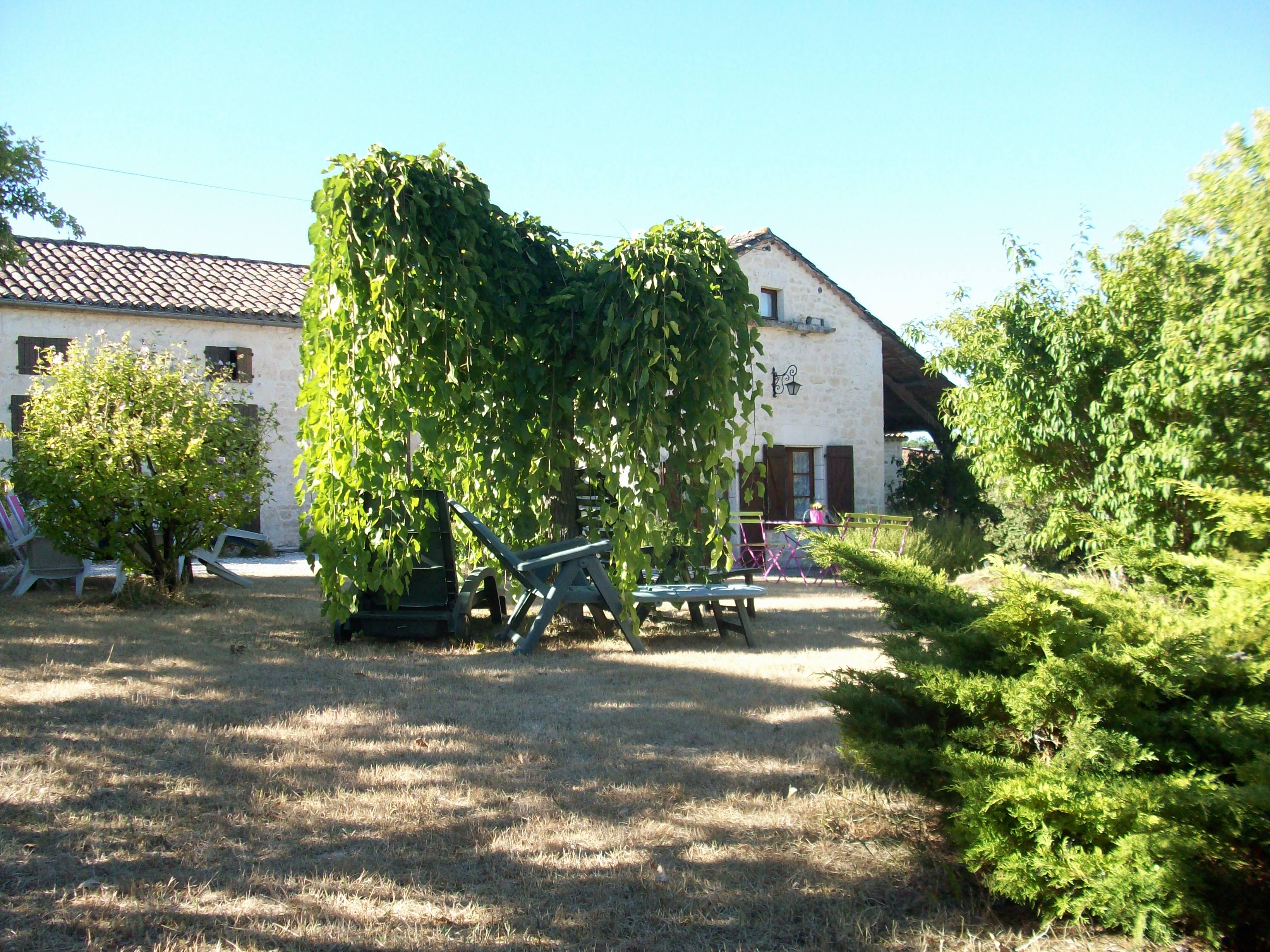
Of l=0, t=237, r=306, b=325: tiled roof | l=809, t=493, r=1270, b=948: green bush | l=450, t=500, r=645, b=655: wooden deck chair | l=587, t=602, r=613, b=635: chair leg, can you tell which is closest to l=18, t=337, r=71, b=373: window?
l=0, t=237, r=306, b=325: tiled roof

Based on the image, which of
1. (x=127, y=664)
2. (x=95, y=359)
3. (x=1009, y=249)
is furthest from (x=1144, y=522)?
(x=95, y=359)

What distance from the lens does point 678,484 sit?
6.44 metres

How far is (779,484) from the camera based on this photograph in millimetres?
15102

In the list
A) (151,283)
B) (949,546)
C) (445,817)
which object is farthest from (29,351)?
(445,817)

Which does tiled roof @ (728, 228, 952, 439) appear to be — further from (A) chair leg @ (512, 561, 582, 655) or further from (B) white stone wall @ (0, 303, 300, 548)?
(A) chair leg @ (512, 561, 582, 655)

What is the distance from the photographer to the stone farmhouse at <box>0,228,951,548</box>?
14.3m

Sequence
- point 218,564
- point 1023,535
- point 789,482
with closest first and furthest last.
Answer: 1. point 218,564
2. point 1023,535
3. point 789,482

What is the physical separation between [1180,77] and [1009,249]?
9.67ft

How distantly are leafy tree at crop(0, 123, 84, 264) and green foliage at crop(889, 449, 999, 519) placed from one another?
464 inches

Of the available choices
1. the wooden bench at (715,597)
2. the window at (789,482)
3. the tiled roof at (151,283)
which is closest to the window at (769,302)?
the window at (789,482)

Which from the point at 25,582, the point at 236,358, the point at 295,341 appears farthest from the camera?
the point at 295,341

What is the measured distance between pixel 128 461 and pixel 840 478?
36.2ft

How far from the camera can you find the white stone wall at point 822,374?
50.0 feet

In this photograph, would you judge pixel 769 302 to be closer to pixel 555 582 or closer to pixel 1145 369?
pixel 1145 369
